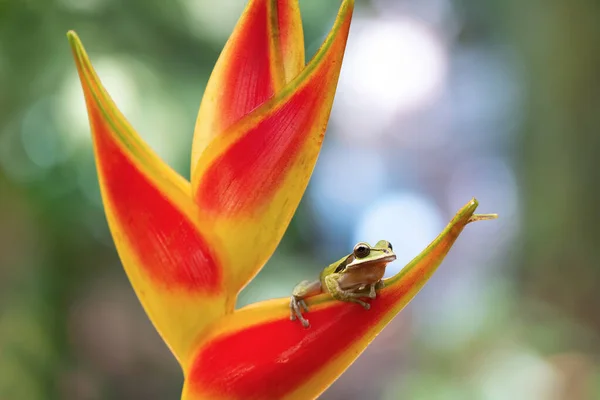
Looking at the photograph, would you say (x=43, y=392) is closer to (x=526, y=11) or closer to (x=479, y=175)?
(x=479, y=175)

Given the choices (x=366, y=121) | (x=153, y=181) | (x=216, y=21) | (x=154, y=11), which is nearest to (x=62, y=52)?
(x=154, y=11)

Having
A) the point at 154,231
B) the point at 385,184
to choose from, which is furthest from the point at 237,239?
the point at 385,184

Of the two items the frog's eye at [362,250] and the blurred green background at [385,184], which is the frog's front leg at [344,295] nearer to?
the frog's eye at [362,250]

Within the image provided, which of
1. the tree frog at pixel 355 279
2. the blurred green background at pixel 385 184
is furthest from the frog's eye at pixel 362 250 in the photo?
the blurred green background at pixel 385 184

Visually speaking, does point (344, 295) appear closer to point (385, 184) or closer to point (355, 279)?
point (355, 279)

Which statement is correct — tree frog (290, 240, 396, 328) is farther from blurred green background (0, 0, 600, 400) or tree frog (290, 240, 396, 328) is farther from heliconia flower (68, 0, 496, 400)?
blurred green background (0, 0, 600, 400)

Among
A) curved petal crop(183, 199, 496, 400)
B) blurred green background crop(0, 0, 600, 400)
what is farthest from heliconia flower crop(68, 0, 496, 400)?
blurred green background crop(0, 0, 600, 400)
